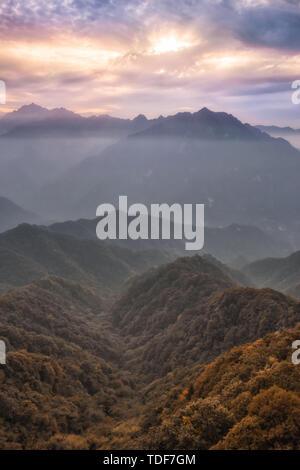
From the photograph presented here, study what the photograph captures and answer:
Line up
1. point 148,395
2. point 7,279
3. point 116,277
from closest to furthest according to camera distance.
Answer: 1. point 148,395
2. point 7,279
3. point 116,277

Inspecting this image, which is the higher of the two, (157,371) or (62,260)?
(62,260)

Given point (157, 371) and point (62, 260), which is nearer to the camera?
point (157, 371)

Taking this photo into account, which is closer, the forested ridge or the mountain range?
the forested ridge

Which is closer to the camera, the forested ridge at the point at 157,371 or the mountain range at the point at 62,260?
the forested ridge at the point at 157,371

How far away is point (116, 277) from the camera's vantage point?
506 ft

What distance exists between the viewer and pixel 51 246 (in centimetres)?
15638

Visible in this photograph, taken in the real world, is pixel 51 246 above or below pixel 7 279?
above

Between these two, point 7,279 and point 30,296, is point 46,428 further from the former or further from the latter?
point 7,279

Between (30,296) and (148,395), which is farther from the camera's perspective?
(30,296)

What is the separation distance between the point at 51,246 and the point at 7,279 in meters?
36.1

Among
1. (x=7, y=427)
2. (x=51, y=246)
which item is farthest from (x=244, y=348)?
(x=51, y=246)
